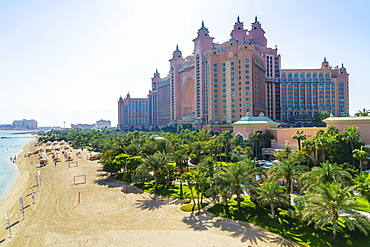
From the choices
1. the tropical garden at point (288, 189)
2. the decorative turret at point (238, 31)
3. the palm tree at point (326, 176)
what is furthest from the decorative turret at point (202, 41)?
the palm tree at point (326, 176)

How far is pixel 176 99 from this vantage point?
15312 cm

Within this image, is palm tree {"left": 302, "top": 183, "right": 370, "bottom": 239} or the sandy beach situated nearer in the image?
palm tree {"left": 302, "top": 183, "right": 370, "bottom": 239}

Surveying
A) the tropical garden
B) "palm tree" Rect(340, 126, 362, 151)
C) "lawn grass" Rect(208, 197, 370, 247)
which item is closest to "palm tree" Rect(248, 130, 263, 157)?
the tropical garden

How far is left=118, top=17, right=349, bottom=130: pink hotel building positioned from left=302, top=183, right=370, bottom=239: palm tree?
253ft

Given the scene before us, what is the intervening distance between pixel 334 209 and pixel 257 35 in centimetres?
12103

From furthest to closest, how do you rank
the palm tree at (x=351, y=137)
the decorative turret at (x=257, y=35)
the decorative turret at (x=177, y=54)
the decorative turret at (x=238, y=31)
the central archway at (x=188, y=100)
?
the decorative turret at (x=177, y=54)
the central archway at (x=188, y=100)
the decorative turret at (x=257, y=35)
the decorative turret at (x=238, y=31)
the palm tree at (x=351, y=137)

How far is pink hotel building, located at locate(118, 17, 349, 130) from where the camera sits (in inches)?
3874

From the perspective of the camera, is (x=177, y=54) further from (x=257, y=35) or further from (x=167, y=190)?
(x=167, y=190)

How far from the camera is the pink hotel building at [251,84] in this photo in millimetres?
98388

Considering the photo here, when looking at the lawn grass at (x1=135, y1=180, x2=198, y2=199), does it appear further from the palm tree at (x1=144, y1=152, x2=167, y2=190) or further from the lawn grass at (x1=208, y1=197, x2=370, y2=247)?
the lawn grass at (x1=208, y1=197, x2=370, y2=247)

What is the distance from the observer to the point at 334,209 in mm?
19984

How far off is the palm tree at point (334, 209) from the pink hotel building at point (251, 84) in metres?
77.2

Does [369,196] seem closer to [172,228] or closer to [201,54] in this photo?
[172,228]

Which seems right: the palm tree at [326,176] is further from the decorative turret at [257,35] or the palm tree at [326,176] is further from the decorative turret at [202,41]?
the decorative turret at [257,35]
